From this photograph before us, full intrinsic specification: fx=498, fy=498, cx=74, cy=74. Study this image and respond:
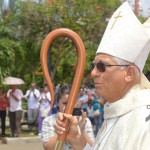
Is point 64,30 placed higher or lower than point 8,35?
higher

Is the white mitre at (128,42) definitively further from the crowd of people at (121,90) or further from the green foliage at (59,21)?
the green foliage at (59,21)

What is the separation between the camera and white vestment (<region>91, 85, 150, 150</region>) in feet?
7.36

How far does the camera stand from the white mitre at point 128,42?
2.60 metres

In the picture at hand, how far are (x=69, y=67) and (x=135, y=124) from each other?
78.8ft

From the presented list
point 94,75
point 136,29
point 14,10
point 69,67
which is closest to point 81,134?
point 94,75

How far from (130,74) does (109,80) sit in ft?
0.37

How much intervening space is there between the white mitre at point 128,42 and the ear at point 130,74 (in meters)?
0.05

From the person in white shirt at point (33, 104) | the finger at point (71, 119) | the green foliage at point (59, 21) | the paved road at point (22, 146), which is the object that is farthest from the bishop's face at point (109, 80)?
the green foliage at point (59, 21)

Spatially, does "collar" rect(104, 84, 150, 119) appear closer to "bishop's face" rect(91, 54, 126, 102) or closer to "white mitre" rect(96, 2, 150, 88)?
"bishop's face" rect(91, 54, 126, 102)

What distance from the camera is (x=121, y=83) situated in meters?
2.50

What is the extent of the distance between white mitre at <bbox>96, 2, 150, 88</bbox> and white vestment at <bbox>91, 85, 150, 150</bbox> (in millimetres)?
181

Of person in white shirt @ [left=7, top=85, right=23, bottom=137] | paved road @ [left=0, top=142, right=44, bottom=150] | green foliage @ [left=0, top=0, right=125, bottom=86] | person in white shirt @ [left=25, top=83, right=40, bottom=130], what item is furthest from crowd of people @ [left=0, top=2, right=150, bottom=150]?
green foliage @ [left=0, top=0, right=125, bottom=86]

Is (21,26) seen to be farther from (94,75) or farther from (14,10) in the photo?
(94,75)

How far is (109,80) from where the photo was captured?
8.26 feet
